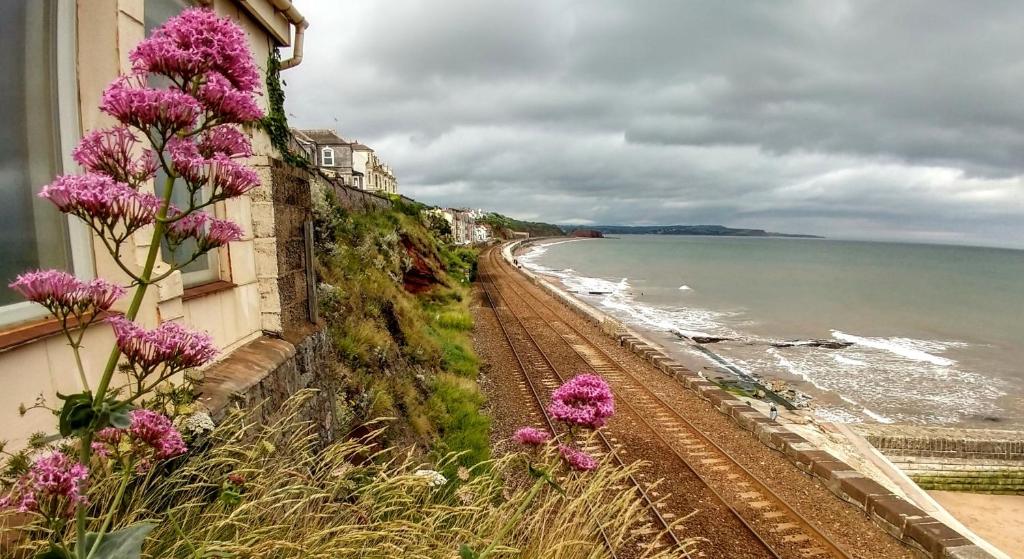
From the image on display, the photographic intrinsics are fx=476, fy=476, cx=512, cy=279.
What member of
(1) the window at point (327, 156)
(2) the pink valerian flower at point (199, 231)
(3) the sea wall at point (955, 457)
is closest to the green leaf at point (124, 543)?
(2) the pink valerian flower at point (199, 231)

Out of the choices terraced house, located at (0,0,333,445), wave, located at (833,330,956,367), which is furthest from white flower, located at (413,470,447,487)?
wave, located at (833,330,956,367)

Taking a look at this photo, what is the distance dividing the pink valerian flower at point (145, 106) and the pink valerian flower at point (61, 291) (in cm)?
49

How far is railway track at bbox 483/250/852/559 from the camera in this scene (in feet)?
24.9

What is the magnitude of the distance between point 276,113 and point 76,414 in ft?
16.4

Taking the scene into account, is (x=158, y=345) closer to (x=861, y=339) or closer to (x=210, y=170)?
(x=210, y=170)

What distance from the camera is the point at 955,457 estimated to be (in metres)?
14.7

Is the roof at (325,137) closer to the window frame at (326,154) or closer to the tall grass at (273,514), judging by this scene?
the window frame at (326,154)

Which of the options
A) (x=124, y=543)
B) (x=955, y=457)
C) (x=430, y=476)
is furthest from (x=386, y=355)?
(x=955, y=457)

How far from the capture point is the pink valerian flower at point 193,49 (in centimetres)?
146

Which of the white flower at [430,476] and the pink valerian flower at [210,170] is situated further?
the white flower at [430,476]

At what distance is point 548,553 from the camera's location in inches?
133

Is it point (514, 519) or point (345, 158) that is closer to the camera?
point (514, 519)

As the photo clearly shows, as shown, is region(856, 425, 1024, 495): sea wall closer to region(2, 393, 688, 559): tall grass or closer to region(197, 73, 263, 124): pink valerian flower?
region(2, 393, 688, 559): tall grass

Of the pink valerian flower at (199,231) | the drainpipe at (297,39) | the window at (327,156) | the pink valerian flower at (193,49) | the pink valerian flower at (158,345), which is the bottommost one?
the pink valerian flower at (158,345)
